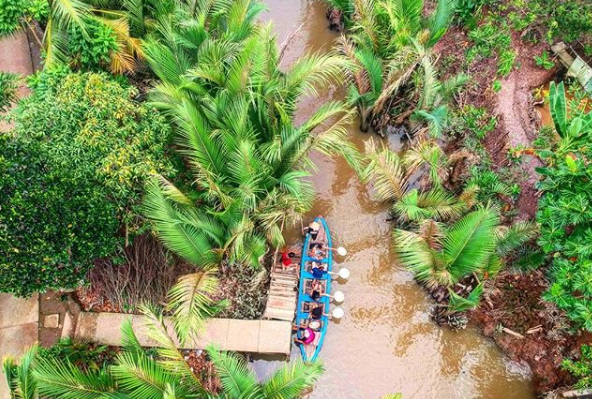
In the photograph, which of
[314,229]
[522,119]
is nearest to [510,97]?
[522,119]

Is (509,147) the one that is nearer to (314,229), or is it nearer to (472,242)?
(472,242)

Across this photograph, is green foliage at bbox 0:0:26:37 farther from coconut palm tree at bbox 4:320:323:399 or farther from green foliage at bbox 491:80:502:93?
green foliage at bbox 491:80:502:93

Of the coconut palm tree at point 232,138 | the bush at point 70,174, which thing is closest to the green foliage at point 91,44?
the bush at point 70,174

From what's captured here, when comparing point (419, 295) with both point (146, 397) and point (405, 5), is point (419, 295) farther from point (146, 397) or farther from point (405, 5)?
point (405, 5)

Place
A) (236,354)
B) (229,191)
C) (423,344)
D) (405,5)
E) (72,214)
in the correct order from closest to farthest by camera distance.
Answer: (72,214) → (229,191) → (236,354) → (423,344) → (405,5)

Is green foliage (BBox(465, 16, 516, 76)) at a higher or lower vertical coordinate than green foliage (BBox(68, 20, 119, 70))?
higher

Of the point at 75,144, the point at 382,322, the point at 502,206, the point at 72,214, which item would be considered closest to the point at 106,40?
the point at 75,144

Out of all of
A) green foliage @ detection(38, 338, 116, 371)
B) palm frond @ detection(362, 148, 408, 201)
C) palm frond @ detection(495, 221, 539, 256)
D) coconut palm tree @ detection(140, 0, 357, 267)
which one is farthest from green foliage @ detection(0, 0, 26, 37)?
palm frond @ detection(495, 221, 539, 256)
